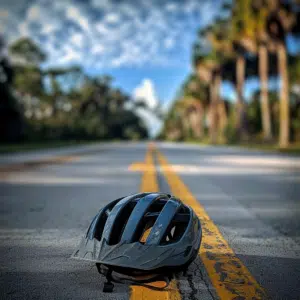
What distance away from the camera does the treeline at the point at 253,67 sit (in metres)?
34.6

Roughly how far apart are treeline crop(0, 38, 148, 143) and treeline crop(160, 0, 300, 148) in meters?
22.8

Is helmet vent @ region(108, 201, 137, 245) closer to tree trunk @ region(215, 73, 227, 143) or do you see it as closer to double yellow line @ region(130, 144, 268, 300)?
double yellow line @ region(130, 144, 268, 300)

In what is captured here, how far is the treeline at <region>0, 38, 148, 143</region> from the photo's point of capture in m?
44.6

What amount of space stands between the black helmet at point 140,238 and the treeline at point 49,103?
4102 centimetres

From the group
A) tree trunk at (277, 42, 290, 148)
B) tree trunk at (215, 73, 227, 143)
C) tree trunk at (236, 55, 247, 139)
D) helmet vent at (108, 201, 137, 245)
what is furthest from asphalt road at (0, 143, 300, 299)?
tree trunk at (215, 73, 227, 143)

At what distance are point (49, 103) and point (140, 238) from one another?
77053mm

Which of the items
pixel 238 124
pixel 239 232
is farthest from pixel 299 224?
pixel 238 124

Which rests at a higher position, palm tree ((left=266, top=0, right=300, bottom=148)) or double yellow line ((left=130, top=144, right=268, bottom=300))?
palm tree ((left=266, top=0, right=300, bottom=148))

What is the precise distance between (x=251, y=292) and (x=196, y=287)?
0.39m

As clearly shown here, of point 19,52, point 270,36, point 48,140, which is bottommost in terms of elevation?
point 48,140

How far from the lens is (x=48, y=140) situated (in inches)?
2133

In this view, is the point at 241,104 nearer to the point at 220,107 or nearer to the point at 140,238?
the point at 220,107

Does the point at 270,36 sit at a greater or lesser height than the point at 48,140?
greater

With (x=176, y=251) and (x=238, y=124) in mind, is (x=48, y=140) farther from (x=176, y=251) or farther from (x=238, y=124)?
(x=176, y=251)
